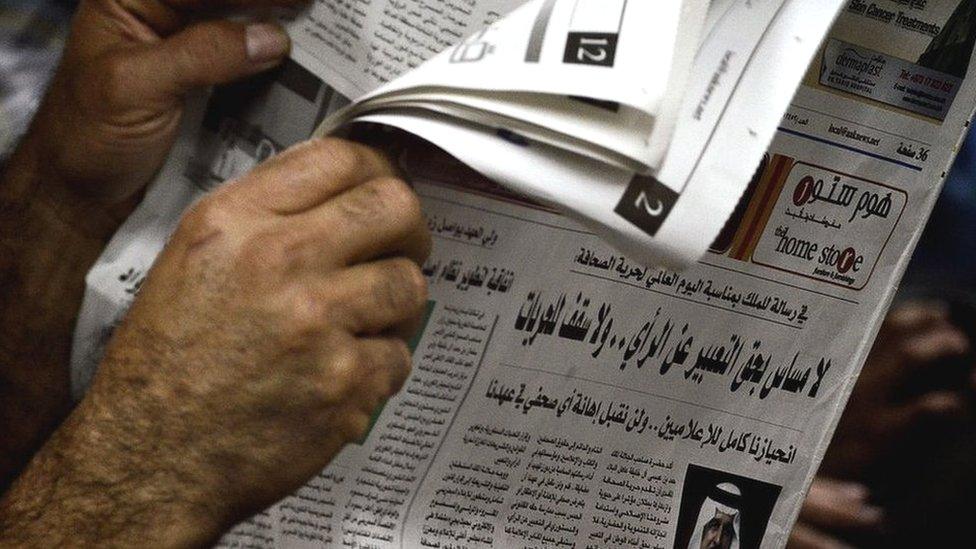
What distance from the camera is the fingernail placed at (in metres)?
0.51

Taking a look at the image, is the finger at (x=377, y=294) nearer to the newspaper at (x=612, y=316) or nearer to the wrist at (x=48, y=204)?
the newspaper at (x=612, y=316)

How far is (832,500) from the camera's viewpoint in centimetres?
83

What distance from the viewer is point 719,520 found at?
0.62 m

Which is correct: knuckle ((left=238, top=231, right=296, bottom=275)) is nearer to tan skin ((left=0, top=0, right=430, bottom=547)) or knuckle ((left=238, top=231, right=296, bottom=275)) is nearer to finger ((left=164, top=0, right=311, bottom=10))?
tan skin ((left=0, top=0, right=430, bottom=547))

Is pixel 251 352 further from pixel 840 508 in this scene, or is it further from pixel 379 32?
pixel 840 508

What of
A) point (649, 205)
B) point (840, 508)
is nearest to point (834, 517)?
point (840, 508)

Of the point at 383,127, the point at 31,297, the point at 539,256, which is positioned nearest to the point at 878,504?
the point at 539,256

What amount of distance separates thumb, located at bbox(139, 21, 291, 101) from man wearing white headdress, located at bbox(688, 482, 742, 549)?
39 cm

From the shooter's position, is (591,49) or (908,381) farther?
(908,381)

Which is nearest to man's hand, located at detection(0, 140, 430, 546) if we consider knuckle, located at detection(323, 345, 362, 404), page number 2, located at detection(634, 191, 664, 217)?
knuckle, located at detection(323, 345, 362, 404)

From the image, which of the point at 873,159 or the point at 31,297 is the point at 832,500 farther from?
the point at 31,297

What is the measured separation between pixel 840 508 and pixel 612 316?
1.31ft

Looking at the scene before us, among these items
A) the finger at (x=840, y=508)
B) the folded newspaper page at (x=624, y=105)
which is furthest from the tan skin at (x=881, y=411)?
the folded newspaper page at (x=624, y=105)

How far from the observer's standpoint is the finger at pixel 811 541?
822mm
